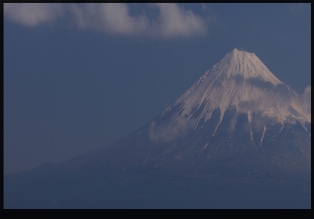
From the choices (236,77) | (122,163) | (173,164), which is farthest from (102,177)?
(236,77)

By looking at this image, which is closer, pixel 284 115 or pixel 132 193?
pixel 132 193

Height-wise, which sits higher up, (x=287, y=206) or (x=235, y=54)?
(x=235, y=54)

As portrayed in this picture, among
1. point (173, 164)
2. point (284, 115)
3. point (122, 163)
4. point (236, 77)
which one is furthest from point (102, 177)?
point (236, 77)

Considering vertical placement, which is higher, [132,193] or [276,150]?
[276,150]

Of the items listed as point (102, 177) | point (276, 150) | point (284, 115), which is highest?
point (284, 115)

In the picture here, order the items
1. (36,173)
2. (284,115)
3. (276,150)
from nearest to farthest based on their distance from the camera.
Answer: (36,173) < (276,150) < (284,115)

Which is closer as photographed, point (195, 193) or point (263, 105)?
point (195, 193)

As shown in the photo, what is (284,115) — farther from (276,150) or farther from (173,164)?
(173,164)

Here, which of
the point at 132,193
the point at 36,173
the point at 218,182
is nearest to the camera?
the point at 132,193

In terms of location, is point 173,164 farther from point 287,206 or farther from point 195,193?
point 287,206
